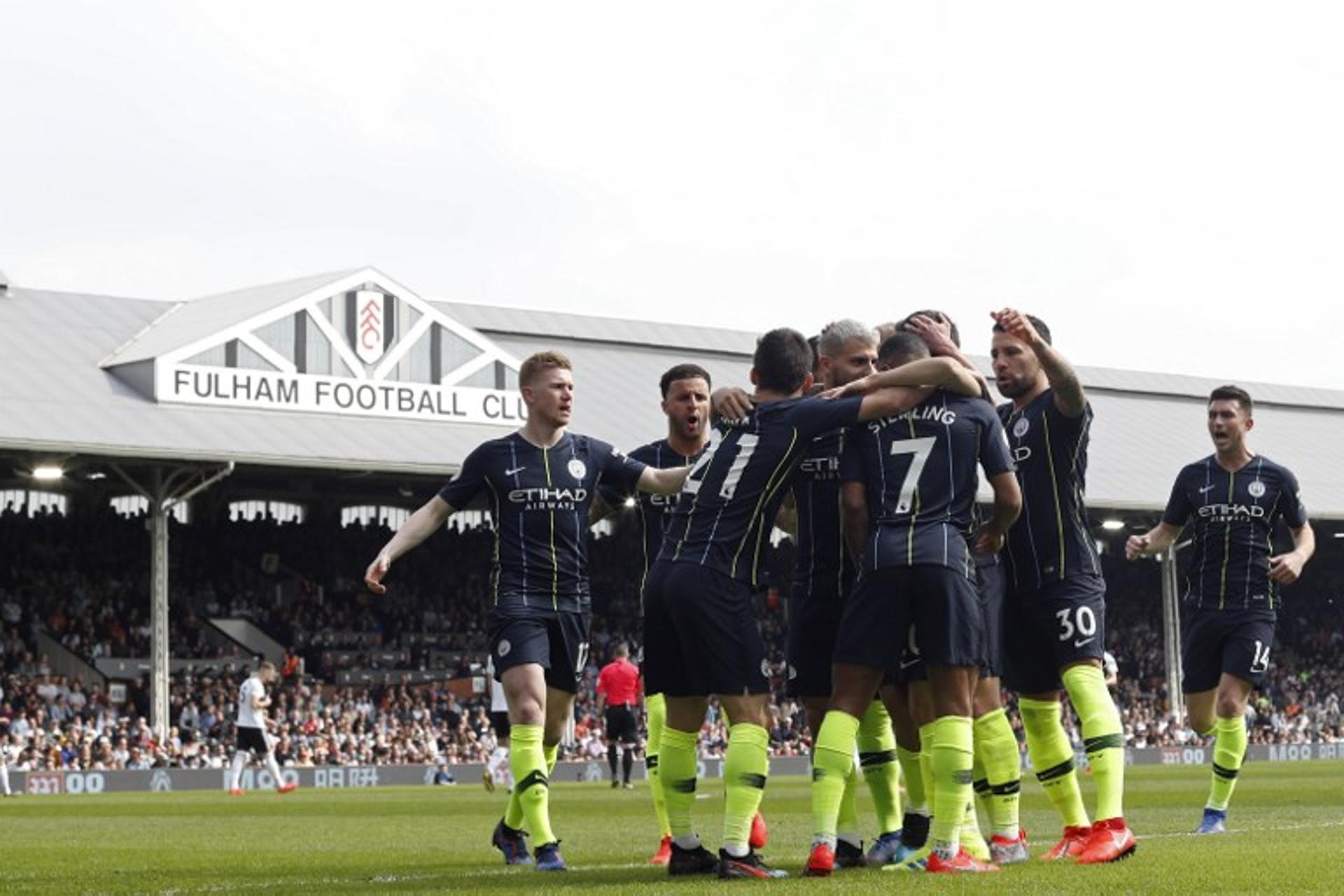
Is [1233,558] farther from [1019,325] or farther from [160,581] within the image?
[160,581]

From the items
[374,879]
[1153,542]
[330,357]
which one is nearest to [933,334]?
[374,879]

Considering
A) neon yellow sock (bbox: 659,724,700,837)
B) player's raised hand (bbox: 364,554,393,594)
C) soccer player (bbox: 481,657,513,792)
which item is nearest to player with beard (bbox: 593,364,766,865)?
neon yellow sock (bbox: 659,724,700,837)

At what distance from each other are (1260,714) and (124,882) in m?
46.9

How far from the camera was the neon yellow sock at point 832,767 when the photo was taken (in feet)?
28.0

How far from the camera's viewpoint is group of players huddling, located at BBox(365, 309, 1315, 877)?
341 inches

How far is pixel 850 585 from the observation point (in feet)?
31.1

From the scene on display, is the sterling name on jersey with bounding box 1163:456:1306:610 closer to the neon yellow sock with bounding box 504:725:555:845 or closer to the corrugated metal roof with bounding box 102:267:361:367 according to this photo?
the neon yellow sock with bounding box 504:725:555:845

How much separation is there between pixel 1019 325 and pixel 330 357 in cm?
3124

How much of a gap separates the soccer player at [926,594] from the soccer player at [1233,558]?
14.4 ft

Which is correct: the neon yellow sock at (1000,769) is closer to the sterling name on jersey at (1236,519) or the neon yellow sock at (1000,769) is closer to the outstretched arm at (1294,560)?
the outstretched arm at (1294,560)

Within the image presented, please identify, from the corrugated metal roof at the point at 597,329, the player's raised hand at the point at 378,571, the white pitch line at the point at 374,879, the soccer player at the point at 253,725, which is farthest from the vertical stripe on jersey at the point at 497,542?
the corrugated metal roof at the point at 597,329

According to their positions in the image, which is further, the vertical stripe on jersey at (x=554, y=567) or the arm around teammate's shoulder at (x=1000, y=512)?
the vertical stripe on jersey at (x=554, y=567)

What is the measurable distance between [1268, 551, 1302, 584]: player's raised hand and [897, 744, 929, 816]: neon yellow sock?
3.59 m

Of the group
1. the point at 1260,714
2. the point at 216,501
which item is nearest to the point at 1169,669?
the point at 1260,714
